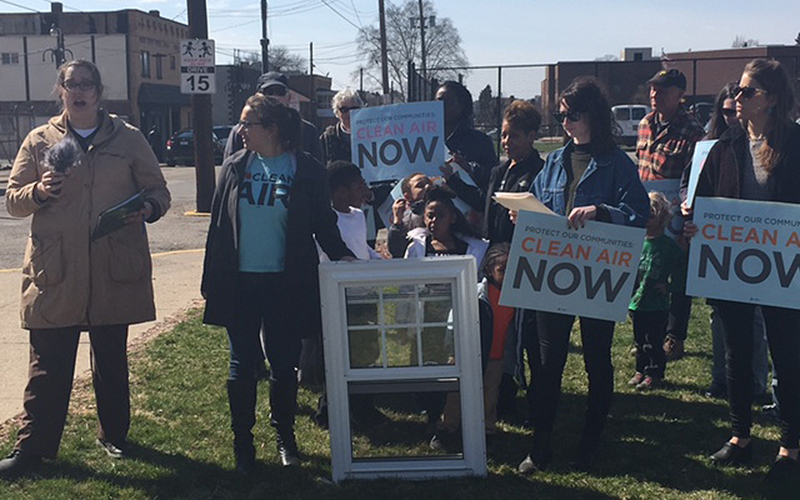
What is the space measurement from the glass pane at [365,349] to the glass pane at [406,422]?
0.36 feet

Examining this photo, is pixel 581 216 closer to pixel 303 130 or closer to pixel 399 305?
pixel 399 305

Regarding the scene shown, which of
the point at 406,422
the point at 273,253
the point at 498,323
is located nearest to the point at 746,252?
the point at 498,323

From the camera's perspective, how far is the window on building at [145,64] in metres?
58.4

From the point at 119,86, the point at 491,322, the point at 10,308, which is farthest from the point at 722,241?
the point at 119,86

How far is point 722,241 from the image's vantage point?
4438 mm

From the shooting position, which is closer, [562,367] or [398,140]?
[562,367]

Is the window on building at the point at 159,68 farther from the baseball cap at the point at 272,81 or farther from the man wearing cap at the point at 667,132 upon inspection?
the man wearing cap at the point at 667,132

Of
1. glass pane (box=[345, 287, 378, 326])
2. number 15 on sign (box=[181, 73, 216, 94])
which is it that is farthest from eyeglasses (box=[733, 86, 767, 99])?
number 15 on sign (box=[181, 73, 216, 94])

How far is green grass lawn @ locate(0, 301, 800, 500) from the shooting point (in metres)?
4.46

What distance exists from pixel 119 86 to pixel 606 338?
55.8m

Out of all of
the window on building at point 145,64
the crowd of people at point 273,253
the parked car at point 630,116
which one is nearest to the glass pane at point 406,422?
the crowd of people at point 273,253

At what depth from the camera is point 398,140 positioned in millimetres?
6465

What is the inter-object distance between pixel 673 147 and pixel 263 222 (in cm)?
310

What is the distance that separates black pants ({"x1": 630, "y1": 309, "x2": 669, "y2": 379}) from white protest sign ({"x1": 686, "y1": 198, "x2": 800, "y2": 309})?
172 centimetres
